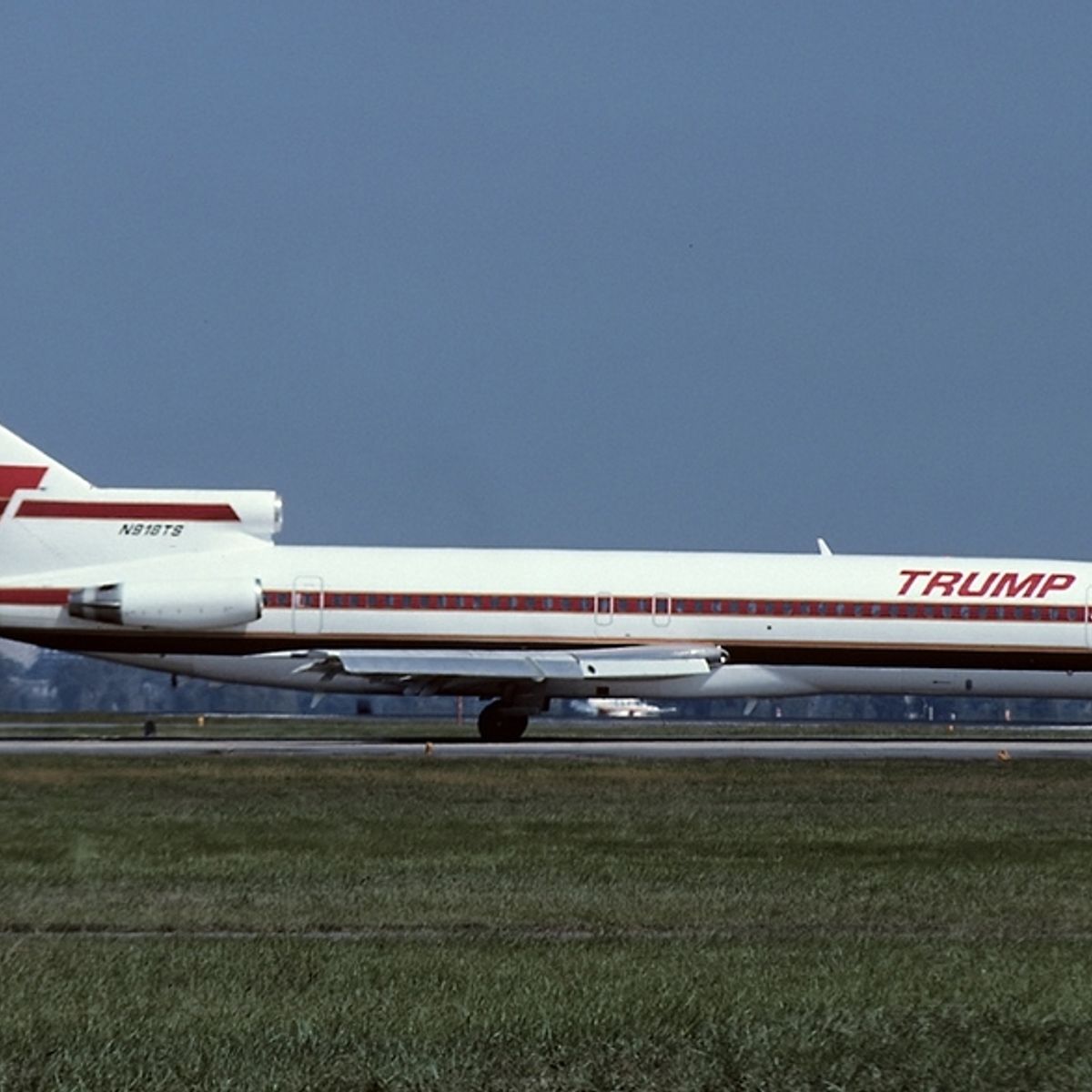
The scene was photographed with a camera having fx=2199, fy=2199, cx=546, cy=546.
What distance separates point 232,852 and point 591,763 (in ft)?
54.1

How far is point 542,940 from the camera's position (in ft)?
50.4

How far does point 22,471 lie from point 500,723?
38.0 ft

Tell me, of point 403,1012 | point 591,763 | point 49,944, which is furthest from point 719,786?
point 403,1012

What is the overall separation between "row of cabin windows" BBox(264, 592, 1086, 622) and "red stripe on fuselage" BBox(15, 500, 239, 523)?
2.58m

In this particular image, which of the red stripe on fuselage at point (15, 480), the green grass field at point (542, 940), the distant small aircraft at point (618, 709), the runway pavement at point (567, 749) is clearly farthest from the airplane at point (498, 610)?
the distant small aircraft at point (618, 709)

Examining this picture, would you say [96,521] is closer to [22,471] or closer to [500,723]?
[22,471]

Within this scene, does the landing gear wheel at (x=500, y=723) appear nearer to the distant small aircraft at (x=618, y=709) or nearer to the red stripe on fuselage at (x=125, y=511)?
the red stripe on fuselage at (x=125, y=511)

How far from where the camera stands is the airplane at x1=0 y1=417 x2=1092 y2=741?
151ft

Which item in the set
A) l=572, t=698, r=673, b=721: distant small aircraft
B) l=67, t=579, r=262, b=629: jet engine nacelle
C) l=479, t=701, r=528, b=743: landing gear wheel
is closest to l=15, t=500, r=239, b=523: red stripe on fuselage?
l=67, t=579, r=262, b=629: jet engine nacelle

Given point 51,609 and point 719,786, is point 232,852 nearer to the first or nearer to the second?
point 719,786

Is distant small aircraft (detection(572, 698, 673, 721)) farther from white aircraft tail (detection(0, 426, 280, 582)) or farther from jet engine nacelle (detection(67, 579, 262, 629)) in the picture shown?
jet engine nacelle (detection(67, 579, 262, 629))

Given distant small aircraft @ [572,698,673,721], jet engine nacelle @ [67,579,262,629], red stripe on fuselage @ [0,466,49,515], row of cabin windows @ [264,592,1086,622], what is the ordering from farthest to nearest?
distant small aircraft @ [572,698,673,721] → red stripe on fuselage @ [0,466,49,515] → row of cabin windows @ [264,592,1086,622] → jet engine nacelle @ [67,579,262,629]

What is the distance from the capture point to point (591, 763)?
37969mm

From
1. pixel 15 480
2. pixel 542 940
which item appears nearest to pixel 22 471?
pixel 15 480
